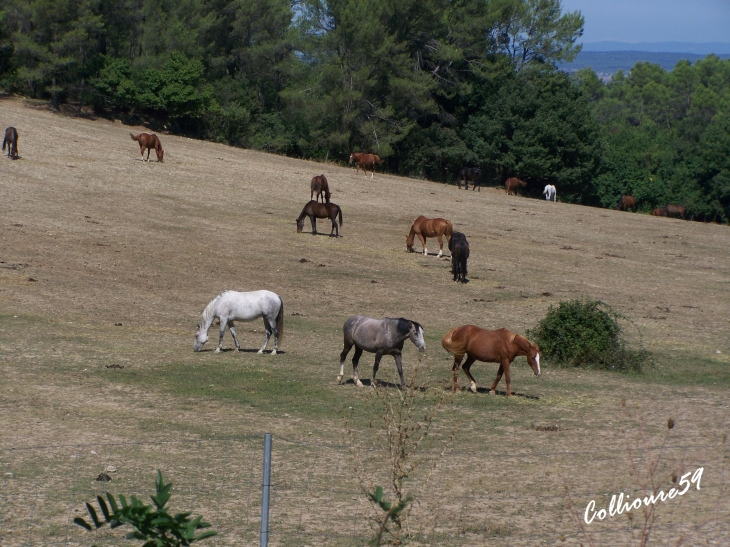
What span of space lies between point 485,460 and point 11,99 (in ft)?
158

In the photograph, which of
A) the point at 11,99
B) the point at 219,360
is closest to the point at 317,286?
the point at 219,360

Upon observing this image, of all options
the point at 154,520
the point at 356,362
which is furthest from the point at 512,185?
the point at 154,520

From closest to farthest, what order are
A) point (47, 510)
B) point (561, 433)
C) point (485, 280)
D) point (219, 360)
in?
1. point (47, 510)
2. point (561, 433)
3. point (219, 360)
4. point (485, 280)

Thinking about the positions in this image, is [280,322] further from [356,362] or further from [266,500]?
[266,500]

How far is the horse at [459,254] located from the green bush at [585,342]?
778cm

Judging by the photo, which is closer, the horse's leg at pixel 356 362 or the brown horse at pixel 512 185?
the horse's leg at pixel 356 362

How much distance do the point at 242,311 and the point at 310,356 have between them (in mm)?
1452

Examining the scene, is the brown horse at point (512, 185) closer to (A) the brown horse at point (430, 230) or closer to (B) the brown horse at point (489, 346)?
(A) the brown horse at point (430, 230)

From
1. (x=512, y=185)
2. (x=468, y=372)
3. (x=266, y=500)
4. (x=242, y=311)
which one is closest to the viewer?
(x=266, y=500)

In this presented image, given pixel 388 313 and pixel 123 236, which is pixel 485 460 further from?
pixel 123 236

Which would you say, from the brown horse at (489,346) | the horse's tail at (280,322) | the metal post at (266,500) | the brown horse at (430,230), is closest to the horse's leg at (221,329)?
the horse's tail at (280,322)

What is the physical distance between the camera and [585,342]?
1678cm

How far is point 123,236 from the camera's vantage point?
26.6m

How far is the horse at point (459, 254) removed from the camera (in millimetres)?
24891
